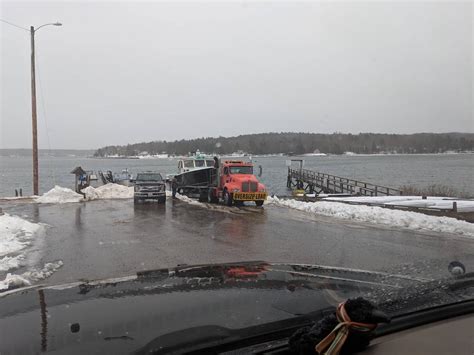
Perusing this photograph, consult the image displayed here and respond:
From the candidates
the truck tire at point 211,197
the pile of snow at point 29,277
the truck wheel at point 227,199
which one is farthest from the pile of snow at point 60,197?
the pile of snow at point 29,277

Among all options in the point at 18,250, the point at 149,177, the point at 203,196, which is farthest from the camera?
the point at 203,196

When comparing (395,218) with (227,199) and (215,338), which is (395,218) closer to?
(227,199)

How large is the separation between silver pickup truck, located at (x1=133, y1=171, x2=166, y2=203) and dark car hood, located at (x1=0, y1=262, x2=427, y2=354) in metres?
20.5

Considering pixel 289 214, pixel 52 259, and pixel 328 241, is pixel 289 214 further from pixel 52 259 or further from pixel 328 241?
pixel 52 259

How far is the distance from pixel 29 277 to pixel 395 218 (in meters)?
12.9

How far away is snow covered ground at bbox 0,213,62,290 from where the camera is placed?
713 cm

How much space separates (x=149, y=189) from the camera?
964 inches

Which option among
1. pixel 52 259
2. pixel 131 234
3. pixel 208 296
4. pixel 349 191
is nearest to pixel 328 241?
pixel 131 234

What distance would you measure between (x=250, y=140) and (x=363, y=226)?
10089 centimetres

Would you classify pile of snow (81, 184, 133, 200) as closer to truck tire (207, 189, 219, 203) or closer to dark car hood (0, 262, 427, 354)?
truck tire (207, 189, 219, 203)

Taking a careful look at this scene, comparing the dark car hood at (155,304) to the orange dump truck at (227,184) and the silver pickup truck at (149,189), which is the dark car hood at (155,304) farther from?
the silver pickup truck at (149,189)

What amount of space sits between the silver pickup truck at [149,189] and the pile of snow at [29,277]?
49.7ft

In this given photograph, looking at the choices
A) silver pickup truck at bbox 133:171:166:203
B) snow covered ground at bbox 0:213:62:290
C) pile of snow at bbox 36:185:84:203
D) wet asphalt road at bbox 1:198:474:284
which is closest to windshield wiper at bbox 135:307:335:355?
wet asphalt road at bbox 1:198:474:284

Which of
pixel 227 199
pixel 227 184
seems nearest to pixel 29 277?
pixel 227 199
